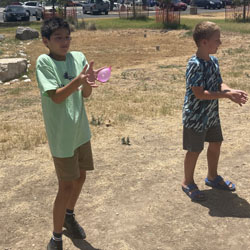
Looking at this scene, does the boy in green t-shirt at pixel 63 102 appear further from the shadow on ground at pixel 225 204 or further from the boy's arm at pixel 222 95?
the shadow on ground at pixel 225 204

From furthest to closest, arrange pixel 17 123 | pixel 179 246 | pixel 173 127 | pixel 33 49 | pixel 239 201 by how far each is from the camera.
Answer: pixel 33 49, pixel 17 123, pixel 173 127, pixel 239 201, pixel 179 246

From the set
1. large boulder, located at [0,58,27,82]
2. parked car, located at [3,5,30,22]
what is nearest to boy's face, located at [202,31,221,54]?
large boulder, located at [0,58,27,82]

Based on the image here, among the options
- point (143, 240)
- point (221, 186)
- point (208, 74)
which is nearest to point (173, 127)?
point (221, 186)

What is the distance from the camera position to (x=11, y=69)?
35.6ft

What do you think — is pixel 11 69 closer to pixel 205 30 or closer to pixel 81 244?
pixel 205 30

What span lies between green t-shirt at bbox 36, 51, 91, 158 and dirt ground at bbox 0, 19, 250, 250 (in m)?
0.89

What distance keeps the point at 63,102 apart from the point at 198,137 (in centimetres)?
143

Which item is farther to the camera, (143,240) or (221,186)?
(221,186)

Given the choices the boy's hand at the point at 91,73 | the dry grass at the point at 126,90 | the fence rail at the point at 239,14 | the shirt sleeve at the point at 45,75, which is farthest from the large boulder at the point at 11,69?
the fence rail at the point at 239,14

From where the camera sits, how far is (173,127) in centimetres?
617

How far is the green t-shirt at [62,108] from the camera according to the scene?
8.78ft

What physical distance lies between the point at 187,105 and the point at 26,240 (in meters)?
1.75

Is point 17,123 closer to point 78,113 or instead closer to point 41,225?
point 41,225

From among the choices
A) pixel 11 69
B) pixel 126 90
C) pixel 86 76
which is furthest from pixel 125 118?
pixel 11 69
